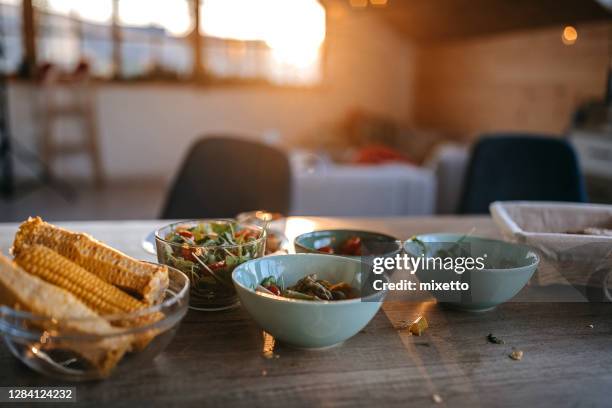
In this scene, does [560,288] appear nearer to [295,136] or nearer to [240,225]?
[240,225]

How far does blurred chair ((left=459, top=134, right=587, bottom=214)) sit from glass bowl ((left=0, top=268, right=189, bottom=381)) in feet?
4.72

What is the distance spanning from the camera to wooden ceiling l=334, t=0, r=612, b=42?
365cm

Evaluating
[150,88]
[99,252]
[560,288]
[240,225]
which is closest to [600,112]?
[560,288]

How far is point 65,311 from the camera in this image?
0.57 m

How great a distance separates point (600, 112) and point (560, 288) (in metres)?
2.60

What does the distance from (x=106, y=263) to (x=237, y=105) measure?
17.8 ft

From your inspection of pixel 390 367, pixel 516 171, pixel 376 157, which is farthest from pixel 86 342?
pixel 376 157

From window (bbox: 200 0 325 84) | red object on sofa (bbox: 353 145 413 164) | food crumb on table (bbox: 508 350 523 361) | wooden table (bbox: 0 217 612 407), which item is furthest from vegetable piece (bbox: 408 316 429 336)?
window (bbox: 200 0 325 84)

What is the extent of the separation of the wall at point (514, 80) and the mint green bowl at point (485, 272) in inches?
116

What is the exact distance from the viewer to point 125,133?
5625 millimetres

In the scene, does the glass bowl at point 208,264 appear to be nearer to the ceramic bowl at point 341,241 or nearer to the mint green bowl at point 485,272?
the ceramic bowl at point 341,241

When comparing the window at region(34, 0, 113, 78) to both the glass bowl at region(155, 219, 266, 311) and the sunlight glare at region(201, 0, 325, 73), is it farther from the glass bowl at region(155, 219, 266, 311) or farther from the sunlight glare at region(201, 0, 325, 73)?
the glass bowl at region(155, 219, 266, 311)

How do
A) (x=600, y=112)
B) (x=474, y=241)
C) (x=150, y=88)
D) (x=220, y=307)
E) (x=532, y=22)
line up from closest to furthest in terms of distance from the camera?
(x=220, y=307) → (x=474, y=241) → (x=600, y=112) → (x=532, y=22) → (x=150, y=88)

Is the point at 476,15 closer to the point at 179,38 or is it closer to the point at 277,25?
the point at 277,25
